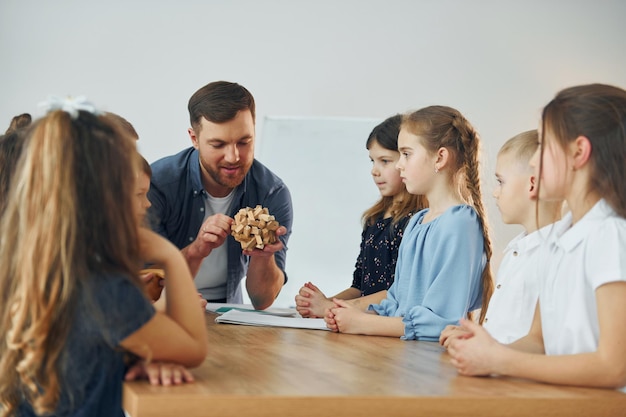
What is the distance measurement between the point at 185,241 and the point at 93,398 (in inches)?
75.0

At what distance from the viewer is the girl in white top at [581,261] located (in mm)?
1471

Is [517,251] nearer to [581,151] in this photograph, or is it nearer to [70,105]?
[581,151]

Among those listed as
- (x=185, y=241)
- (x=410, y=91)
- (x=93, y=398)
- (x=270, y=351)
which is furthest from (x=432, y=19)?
(x=93, y=398)

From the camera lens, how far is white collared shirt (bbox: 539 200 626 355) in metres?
1.51

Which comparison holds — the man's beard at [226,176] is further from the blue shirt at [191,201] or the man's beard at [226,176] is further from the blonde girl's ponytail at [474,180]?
the blonde girl's ponytail at [474,180]

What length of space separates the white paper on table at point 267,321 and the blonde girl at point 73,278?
923 millimetres

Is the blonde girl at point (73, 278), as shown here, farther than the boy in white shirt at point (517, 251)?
No

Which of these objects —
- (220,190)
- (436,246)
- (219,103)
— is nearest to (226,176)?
(220,190)

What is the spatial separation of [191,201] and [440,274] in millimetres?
1282

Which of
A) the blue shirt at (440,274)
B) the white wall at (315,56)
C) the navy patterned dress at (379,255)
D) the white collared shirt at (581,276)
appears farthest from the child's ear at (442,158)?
the white wall at (315,56)

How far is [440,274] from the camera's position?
226 centimetres

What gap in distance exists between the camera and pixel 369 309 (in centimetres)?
266

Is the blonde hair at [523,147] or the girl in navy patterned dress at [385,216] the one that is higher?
the blonde hair at [523,147]

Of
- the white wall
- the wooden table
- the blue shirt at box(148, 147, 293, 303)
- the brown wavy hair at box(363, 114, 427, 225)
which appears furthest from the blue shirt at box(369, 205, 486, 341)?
the white wall
